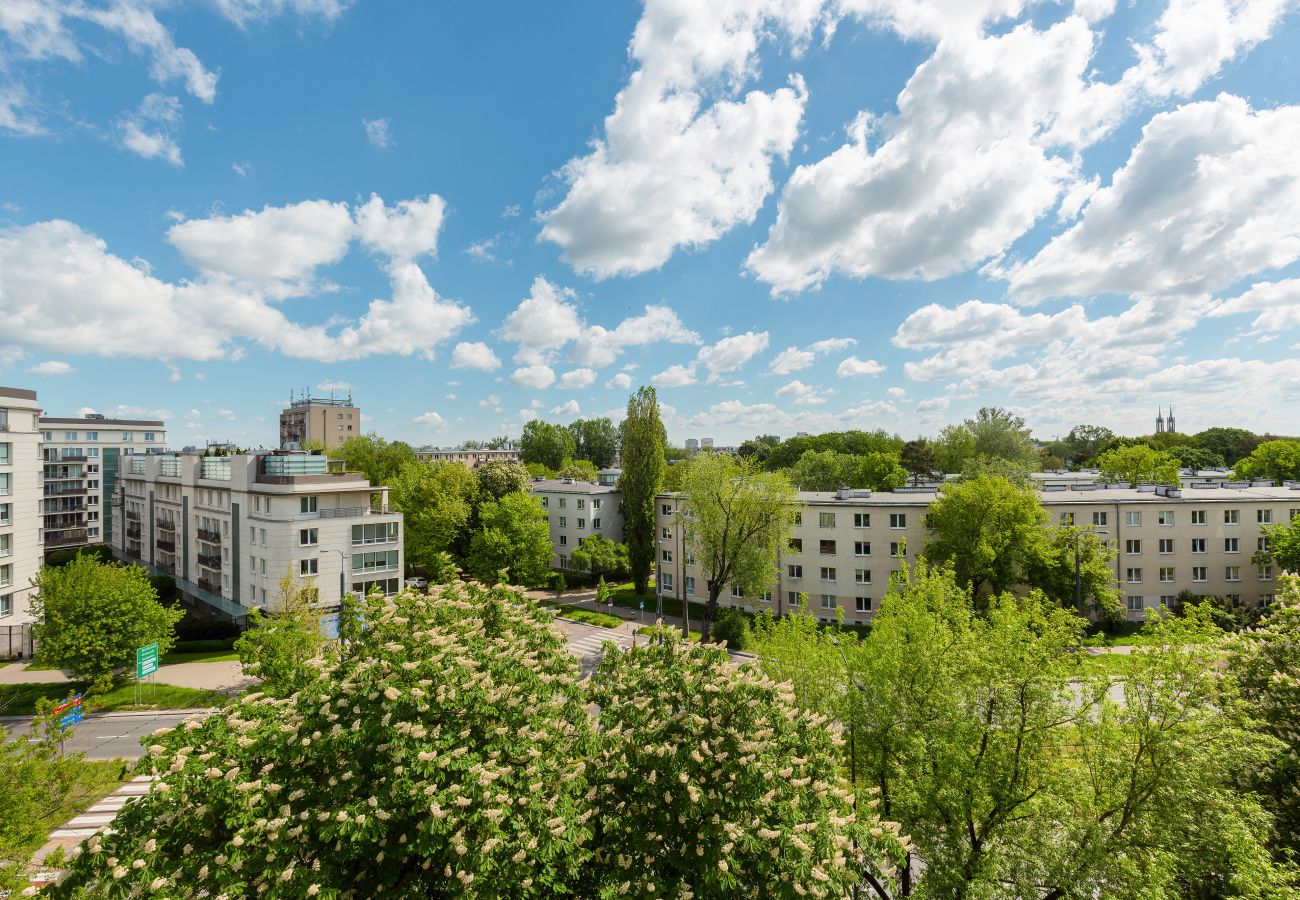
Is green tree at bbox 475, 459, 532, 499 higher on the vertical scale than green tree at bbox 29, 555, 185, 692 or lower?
higher

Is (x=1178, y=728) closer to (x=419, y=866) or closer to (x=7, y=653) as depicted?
(x=419, y=866)

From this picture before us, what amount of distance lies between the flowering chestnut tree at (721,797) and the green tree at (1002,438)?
75.9 meters

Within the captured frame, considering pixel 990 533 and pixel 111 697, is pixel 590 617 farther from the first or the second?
pixel 990 533

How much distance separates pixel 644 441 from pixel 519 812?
44691 mm

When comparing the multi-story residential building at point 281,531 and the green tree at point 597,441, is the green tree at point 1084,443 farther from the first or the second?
the multi-story residential building at point 281,531

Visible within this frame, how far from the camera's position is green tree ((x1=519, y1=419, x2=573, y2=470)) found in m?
108

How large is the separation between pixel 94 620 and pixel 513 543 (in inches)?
956

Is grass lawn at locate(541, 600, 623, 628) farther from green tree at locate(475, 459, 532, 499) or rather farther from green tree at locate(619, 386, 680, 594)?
green tree at locate(475, 459, 532, 499)

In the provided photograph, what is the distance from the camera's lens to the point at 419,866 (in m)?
8.60

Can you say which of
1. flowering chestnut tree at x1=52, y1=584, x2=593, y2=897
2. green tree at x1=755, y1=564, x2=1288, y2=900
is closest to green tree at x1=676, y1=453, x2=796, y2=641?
green tree at x1=755, y1=564, x2=1288, y2=900

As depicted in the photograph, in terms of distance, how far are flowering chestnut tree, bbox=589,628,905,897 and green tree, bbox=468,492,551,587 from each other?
121ft

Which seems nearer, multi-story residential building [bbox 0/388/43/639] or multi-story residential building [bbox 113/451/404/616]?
multi-story residential building [bbox 0/388/43/639]

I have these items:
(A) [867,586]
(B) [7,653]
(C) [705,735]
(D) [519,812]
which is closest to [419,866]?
(D) [519,812]

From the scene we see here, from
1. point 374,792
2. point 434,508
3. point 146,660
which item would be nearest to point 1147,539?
point 374,792
